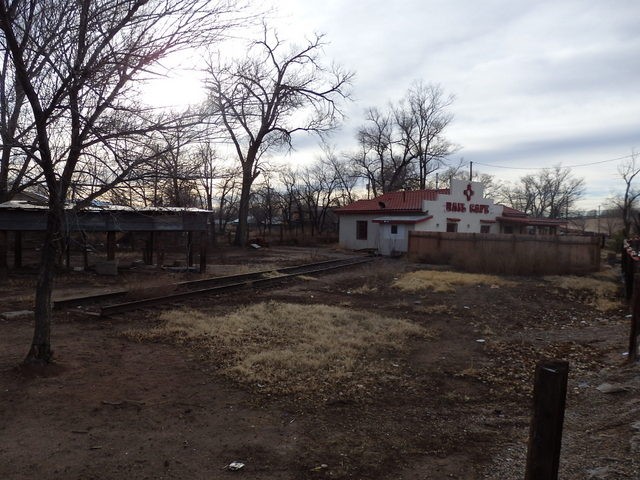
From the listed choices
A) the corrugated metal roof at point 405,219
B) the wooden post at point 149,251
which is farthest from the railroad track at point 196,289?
the corrugated metal roof at point 405,219

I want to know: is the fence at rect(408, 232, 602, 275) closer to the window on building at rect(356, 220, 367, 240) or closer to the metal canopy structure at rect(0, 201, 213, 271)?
the metal canopy structure at rect(0, 201, 213, 271)

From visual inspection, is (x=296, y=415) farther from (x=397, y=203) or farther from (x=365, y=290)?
(x=397, y=203)

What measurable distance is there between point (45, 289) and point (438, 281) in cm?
1289

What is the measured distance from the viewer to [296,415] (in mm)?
5078

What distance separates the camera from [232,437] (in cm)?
455

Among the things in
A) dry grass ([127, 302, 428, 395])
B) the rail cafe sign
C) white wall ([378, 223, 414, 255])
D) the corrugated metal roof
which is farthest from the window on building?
dry grass ([127, 302, 428, 395])

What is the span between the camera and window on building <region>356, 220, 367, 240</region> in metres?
37.7

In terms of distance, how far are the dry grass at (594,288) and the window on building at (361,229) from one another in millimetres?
19002

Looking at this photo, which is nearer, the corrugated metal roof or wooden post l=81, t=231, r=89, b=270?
→ wooden post l=81, t=231, r=89, b=270

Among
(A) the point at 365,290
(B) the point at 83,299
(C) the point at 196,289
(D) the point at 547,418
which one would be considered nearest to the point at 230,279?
(C) the point at 196,289

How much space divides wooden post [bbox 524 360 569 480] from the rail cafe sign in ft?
111

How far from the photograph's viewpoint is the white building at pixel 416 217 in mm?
32875

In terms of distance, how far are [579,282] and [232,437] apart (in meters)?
16.5

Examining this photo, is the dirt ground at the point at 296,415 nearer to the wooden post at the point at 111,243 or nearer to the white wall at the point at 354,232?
the wooden post at the point at 111,243
